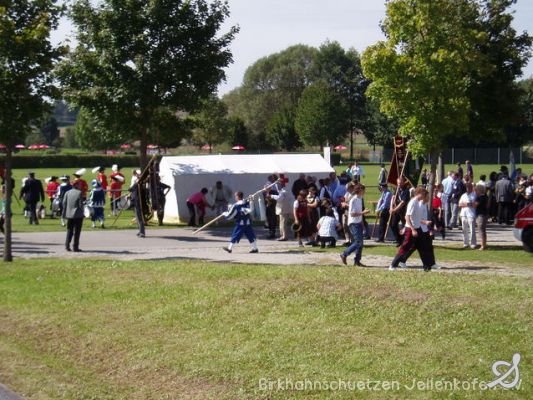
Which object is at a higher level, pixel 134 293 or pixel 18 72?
pixel 18 72

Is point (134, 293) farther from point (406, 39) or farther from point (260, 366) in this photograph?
point (406, 39)

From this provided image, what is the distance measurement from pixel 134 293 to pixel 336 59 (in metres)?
98.1

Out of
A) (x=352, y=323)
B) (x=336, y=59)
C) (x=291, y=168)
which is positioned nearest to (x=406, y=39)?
(x=291, y=168)

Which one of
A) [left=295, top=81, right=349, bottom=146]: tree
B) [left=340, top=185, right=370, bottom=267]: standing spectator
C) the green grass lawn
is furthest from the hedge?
the green grass lawn

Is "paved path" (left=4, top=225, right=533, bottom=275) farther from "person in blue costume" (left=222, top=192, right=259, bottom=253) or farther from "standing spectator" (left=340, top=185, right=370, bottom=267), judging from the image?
"standing spectator" (left=340, top=185, right=370, bottom=267)

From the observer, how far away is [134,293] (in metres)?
13.5

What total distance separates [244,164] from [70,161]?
56331mm

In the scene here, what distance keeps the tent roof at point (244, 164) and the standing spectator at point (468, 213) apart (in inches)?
365

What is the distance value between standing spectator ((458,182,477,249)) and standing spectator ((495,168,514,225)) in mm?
7040

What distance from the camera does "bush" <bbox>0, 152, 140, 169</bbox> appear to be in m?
81.6

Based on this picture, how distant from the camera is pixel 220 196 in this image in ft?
93.8

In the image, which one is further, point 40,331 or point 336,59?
point 336,59

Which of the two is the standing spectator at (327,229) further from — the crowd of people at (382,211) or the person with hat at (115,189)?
the person with hat at (115,189)

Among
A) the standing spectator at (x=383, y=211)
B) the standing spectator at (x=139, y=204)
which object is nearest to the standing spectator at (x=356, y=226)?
the standing spectator at (x=383, y=211)
